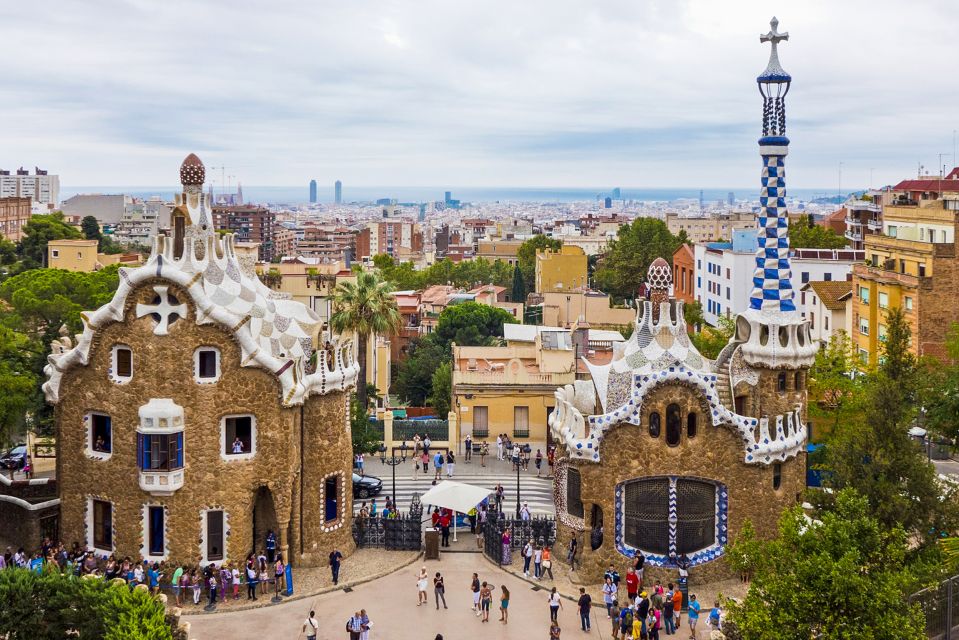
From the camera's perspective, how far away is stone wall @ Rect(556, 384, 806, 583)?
102ft

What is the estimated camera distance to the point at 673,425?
102ft

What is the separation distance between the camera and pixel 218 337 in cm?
3056

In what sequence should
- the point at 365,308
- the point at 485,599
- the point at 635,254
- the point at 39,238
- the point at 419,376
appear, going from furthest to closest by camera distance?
the point at 635,254
the point at 39,238
the point at 419,376
the point at 365,308
the point at 485,599

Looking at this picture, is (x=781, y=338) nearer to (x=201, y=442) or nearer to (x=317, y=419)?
(x=317, y=419)

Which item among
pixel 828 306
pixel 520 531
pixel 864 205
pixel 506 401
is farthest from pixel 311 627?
pixel 864 205

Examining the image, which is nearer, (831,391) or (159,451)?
Result: (159,451)

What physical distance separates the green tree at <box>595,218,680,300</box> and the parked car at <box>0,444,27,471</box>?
223 ft

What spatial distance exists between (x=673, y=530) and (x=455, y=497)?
722cm

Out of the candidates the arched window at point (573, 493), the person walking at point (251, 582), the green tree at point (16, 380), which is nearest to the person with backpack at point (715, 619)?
the arched window at point (573, 493)

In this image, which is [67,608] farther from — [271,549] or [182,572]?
[271,549]

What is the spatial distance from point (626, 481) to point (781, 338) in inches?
264

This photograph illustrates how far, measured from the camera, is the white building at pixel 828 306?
64562 millimetres

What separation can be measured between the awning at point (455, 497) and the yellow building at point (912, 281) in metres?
23.2

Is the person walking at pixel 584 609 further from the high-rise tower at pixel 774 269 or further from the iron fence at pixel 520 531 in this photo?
the high-rise tower at pixel 774 269
